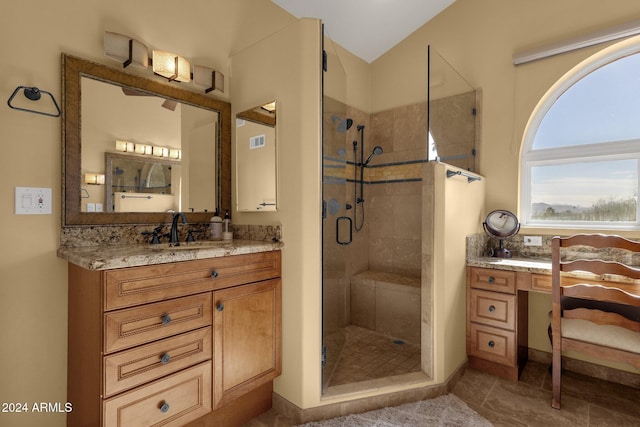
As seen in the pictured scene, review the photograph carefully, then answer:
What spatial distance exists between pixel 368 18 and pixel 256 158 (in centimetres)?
188

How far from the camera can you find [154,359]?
135 cm

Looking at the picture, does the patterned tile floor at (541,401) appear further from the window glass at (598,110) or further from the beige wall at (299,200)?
the window glass at (598,110)

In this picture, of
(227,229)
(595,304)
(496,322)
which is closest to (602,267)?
(595,304)

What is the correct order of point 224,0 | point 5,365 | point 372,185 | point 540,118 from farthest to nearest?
1. point 372,185
2. point 540,118
3. point 224,0
4. point 5,365

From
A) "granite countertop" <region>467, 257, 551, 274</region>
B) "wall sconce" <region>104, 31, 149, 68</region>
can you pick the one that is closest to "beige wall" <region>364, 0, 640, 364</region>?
"granite countertop" <region>467, 257, 551, 274</region>

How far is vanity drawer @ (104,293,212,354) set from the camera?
1231 mm

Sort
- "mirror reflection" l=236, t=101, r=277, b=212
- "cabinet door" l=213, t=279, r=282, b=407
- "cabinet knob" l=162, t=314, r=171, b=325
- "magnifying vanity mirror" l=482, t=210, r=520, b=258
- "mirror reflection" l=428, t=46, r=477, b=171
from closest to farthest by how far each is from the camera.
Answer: "cabinet knob" l=162, t=314, r=171, b=325 < "cabinet door" l=213, t=279, r=282, b=407 < "mirror reflection" l=236, t=101, r=277, b=212 < "mirror reflection" l=428, t=46, r=477, b=171 < "magnifying vanity mirror" l=482, t=210, r=520, b=258

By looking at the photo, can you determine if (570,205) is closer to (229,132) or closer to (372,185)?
(372,185)

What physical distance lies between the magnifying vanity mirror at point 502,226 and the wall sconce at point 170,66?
8.24 ft

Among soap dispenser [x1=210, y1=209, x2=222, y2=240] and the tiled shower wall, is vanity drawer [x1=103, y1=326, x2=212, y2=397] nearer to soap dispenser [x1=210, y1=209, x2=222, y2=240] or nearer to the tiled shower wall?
soap dispenser [x1=210, y1=209, x2=222, y2=240]

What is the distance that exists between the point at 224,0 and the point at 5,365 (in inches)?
97.2

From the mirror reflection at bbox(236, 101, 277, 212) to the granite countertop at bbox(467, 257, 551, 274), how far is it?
1.60 m

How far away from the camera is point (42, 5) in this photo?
1499 millimetres

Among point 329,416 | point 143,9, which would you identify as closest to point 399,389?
point 329,416
